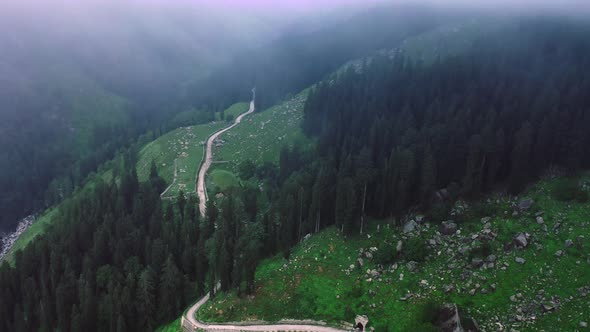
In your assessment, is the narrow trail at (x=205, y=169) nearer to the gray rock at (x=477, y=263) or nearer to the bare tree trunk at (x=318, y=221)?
the bare tree trunk at (x=318, y=221)

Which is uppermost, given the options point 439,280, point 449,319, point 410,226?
point 410,226

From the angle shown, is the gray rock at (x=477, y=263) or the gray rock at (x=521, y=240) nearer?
the gray rock at (x=477, y=263)

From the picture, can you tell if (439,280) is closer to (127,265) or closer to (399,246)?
(399,246)

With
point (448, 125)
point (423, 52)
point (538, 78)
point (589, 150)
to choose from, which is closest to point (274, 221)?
point (448, 125)

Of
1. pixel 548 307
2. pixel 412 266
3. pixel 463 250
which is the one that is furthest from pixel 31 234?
pixel 548 307

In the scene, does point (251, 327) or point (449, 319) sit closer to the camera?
point (449, 319)

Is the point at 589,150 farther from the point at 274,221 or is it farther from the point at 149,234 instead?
the point at 149,234

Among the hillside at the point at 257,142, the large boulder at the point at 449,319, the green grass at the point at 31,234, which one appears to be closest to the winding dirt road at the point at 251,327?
the large boulder at the point at 449,319
